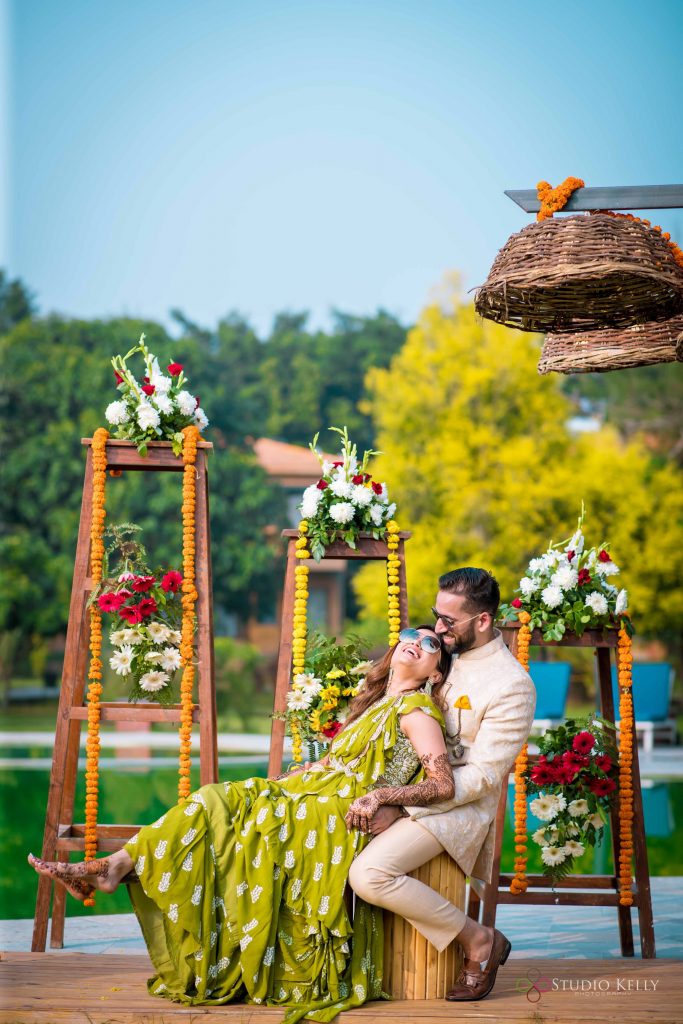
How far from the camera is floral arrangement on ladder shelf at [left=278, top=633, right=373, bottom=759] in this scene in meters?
4.62

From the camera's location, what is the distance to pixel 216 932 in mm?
3379

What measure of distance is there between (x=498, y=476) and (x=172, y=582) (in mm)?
14509

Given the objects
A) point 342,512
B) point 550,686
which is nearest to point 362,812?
point 342,512

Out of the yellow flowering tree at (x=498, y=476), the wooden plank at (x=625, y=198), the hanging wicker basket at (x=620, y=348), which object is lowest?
the hanging wicker basket at (x=620, y=348)

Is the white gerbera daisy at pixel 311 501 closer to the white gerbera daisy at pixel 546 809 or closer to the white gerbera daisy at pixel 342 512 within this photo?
the white gerbera daisy at pixel 342 512

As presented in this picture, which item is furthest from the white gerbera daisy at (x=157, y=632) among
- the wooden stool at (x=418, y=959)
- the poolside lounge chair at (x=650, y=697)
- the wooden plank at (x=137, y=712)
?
the poolside lounge chair at (x=650, y=697)

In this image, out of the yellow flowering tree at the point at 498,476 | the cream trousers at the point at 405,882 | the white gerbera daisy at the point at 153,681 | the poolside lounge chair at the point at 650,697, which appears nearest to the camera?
the cream trousers at the point at 405,882

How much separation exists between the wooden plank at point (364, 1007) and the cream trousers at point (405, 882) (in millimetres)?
214

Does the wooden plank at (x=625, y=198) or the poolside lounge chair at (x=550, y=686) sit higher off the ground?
the wooden plank at (x=625, y=198)

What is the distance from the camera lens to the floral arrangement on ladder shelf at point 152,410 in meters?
4.70

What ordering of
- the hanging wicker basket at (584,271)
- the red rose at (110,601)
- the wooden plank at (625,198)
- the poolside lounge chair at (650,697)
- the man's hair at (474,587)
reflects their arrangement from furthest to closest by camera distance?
the poolside lounge chair at (650,697)
the red rose at (110,601)
the man's hair at (474,587)
the wooden plank at (625,198)
the hanging wicker basket at (584,271)

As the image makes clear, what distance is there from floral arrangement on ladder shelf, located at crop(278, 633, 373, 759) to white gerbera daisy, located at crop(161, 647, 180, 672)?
1.52 ft

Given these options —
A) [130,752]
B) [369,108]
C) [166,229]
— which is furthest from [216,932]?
[166,229]

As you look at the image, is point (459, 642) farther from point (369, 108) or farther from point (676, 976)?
point (369, 108)
